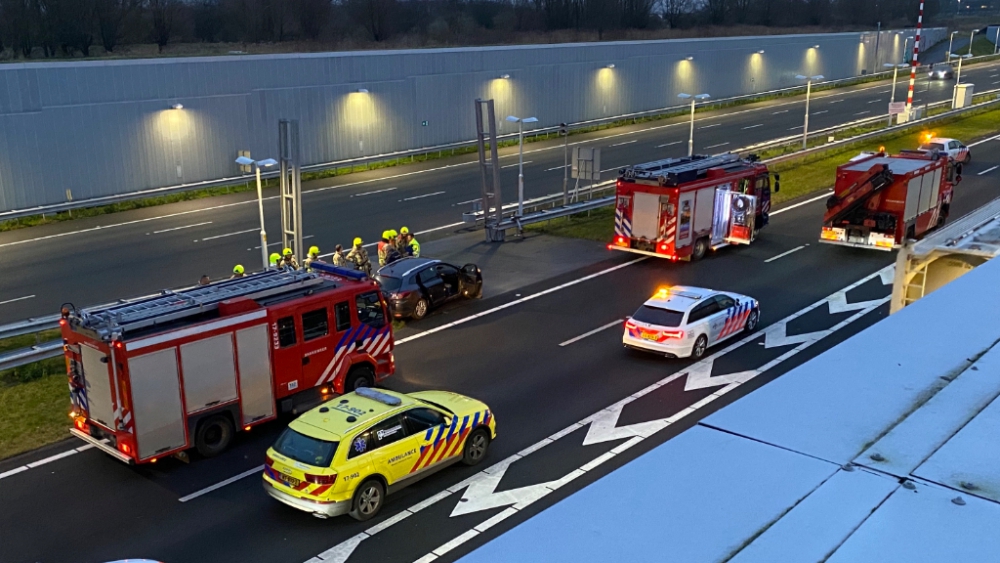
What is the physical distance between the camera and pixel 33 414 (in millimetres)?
17078

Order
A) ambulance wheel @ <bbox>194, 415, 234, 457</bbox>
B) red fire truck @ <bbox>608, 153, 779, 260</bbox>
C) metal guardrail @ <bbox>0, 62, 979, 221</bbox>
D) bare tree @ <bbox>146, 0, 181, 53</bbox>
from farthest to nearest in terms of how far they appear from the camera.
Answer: bare tree @ <bbox>146, 0, 181, 53</bbox>, metal guardrail @ <bbox>0, 62, 979, 221</bbox>, red fire truck @ <bbox>608, 153, 779, 260</bbox>, ambulance wheel @ <bbox>194, 415, 234, 457</bbox>

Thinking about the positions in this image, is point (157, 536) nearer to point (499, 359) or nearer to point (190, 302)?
point (190, 302)

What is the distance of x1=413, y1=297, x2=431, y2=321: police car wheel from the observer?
74.9 feet

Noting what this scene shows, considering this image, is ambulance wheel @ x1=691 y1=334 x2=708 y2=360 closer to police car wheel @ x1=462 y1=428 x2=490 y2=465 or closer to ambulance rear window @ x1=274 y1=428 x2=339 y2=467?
police car wheel @ x1=462 y1=428 x2=490 y2=465

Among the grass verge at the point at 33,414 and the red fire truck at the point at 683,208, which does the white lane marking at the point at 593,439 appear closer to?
the red fire truck at the point at 683,208

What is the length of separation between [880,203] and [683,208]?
6.34 m

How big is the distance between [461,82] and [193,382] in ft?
130

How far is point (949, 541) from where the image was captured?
593 centimetres

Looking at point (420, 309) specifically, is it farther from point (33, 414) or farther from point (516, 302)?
point (33, 414)

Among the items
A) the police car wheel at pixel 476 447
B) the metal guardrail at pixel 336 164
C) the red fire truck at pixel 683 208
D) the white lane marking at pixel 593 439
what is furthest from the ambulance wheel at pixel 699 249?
the metal guardrail at pixel 336 164

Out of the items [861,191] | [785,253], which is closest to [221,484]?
[785,253]

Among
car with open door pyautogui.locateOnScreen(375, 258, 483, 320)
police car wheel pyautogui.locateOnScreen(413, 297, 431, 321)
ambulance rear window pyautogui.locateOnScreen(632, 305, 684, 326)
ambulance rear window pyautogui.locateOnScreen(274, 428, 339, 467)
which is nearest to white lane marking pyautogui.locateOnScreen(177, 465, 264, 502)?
ambulance rear window pyautogui.locateOnScreen(274, 428, 339, 467)

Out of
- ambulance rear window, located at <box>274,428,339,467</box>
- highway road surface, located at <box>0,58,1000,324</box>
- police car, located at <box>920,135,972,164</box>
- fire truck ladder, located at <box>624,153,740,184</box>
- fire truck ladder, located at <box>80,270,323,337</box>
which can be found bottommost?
highway road surface, located at <box>0,58,1000,324</box>

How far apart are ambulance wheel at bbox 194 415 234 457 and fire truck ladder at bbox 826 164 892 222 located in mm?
20490
